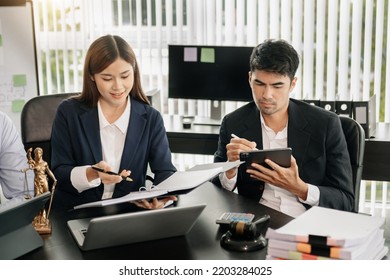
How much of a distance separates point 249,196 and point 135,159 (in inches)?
18.1

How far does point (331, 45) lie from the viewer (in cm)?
399

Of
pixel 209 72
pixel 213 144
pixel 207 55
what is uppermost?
pixel 207 55

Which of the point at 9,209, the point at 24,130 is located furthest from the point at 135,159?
the point at 9,209

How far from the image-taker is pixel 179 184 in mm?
2010

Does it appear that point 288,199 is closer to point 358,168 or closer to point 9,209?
point 358,168

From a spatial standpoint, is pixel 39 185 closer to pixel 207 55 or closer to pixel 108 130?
pixel 108 130

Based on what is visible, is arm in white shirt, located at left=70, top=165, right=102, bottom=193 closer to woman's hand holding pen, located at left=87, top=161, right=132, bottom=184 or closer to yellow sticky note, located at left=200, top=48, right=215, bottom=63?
woman's hand holding pen, located at left=87, top=161, right=132, bottom=184

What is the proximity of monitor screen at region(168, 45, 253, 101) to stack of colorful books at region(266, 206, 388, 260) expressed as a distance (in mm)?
2227

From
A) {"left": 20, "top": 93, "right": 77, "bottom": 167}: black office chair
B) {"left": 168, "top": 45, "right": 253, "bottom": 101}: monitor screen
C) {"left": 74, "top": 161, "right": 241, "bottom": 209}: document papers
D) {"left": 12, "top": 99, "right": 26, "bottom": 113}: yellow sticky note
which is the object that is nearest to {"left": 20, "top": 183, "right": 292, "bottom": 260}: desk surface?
{"left": 74, "top": 161, "right": 241, "bottom": 209}: document papers

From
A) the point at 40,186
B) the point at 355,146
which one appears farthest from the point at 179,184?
the point at 355,146

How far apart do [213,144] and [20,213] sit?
1928 mm

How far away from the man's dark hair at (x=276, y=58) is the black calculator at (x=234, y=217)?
618 millimetres

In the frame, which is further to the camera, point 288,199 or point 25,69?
point 25,69

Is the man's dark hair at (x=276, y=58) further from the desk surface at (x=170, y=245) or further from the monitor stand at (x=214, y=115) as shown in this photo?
the monitor stand at (x=214, y=115)
